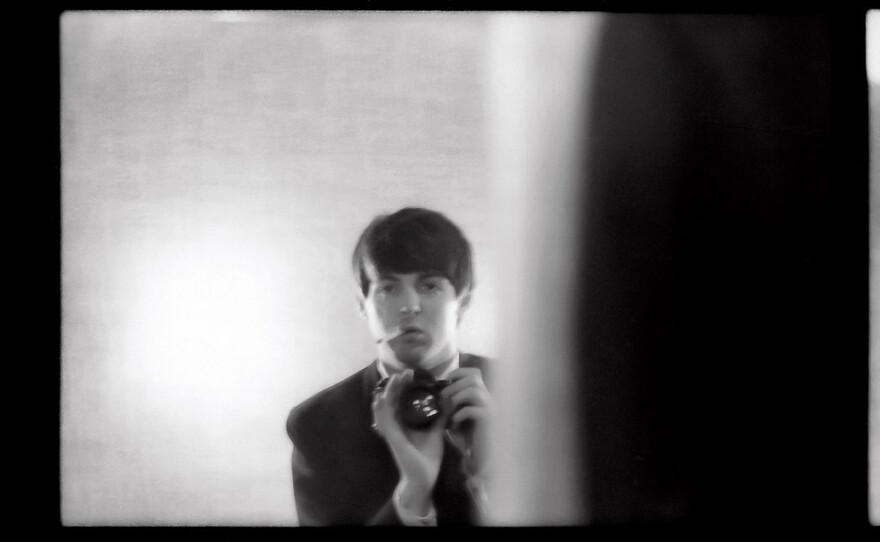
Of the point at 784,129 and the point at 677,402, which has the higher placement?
the point at 784,129

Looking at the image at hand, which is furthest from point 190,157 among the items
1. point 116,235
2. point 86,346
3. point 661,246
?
point 661,246

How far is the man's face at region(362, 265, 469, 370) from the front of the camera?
1619mm

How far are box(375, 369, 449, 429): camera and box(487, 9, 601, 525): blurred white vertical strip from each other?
0.13 m

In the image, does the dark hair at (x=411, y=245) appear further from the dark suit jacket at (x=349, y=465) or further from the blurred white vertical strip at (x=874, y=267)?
the blurred white vertical strip at (x=874, y=267)

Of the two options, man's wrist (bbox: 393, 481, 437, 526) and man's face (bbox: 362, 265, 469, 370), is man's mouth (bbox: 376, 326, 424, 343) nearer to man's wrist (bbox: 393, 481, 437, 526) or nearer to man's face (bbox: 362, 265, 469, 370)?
man's face (bbox: 362, 265, 469, 370)

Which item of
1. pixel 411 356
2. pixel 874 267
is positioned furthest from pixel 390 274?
pixel 874 267

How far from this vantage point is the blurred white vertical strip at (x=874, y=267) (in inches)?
64.1

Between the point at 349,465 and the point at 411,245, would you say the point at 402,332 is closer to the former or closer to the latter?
the point at 411,245

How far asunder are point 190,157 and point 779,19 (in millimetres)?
1331

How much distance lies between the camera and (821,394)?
1.63m

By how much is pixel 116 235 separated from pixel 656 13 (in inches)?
50.5
